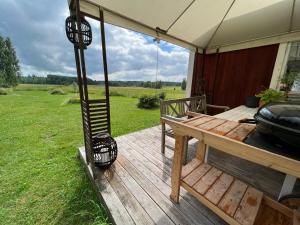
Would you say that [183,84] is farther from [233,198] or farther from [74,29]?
[233,198]

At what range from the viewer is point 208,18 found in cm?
240

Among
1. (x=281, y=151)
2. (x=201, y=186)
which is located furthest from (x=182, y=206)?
(x=281, y=151)

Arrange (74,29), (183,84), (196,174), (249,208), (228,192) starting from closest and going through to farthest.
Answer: (249,208) < (228,192) < (196,174) < (74,29) < (183,84)

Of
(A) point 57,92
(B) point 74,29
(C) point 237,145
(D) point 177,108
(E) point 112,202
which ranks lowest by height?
(E) point 112,202

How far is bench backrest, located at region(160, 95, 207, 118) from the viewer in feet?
7.21

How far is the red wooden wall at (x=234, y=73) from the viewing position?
3029 mm

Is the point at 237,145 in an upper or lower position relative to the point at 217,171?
upper

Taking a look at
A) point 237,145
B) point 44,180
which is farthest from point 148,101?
point 237,145

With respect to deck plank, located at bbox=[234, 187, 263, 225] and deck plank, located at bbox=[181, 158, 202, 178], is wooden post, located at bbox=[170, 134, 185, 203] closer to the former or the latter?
deck plank, located at bbox=[181, 158, 202, 178]

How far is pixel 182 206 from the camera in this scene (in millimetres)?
1306

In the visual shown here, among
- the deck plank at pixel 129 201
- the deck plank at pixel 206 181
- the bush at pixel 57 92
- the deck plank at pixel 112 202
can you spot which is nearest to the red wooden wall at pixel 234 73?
the deck plank at pixel 206 181

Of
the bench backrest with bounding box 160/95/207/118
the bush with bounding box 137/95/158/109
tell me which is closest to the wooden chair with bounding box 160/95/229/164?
the bench backrest with bounding box 160/95/207/118

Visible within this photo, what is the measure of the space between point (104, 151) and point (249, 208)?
1543 millimetres

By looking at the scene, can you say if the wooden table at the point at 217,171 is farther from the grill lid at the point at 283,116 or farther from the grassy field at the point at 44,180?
Answer: the grassy field at the point at 44,180
